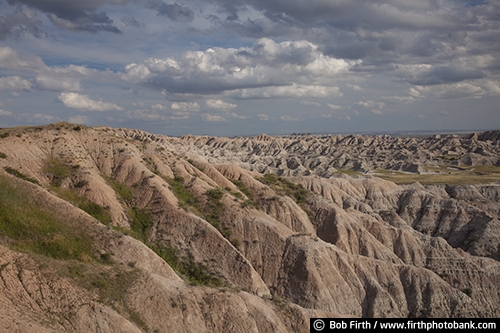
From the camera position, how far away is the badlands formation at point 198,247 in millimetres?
22734

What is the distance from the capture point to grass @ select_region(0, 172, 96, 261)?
25.5m

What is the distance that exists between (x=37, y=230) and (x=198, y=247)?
42.0ft

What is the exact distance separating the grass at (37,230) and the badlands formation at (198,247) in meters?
0.09

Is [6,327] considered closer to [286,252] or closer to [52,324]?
[52,324]

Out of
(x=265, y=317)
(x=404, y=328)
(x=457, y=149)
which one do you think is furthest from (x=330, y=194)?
(x=457, y=149)

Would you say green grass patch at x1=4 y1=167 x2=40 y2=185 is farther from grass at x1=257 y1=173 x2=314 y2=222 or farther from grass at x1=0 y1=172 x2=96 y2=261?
grass at x1=257 y1=173 x2=314 y2=222

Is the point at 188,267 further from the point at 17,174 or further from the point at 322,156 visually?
the point at 322,156

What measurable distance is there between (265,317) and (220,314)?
9.21ft

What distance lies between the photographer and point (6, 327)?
17.8 m

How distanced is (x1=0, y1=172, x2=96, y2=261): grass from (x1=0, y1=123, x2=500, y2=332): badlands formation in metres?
0.09

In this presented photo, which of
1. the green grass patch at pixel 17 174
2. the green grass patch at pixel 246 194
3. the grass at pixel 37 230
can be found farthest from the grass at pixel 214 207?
the green grass patch at pixel 17 174

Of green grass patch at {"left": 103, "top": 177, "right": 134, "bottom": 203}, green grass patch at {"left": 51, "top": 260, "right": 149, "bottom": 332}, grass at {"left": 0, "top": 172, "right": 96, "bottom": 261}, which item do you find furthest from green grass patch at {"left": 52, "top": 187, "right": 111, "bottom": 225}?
green grass patch at {"left": 51, "top": 260, "right": 149, "bottom": 332}

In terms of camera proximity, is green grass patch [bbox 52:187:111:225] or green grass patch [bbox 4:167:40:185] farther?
green grass patch [bbox 52:187:111:225]

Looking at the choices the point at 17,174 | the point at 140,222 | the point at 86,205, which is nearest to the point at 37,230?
the point at 86,205
